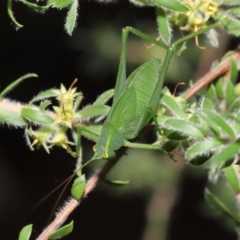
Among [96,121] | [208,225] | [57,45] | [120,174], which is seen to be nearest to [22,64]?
[57,45]

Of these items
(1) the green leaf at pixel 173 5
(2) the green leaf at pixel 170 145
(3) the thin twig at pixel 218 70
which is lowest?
(2) the green leaf at pixel 170 145

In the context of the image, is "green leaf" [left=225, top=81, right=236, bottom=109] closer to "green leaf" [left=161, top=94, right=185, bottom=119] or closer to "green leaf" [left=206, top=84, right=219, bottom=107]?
"green leaf" [left=206, top=84, right=219, bottom=107]

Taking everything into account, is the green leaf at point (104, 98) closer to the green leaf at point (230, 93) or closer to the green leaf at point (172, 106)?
the green leaf at point (172, 106)

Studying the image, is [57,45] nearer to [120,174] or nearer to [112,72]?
[112,72]

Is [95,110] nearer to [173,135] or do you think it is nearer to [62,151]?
[173,135]

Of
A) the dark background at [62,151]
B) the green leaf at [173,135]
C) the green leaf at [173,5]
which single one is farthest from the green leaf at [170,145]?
the dark background at [62,151]

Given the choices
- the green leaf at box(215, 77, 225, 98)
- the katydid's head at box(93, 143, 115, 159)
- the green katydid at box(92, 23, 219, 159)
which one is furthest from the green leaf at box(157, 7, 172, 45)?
the katydid's head at box(93, 143, 115, 159)
